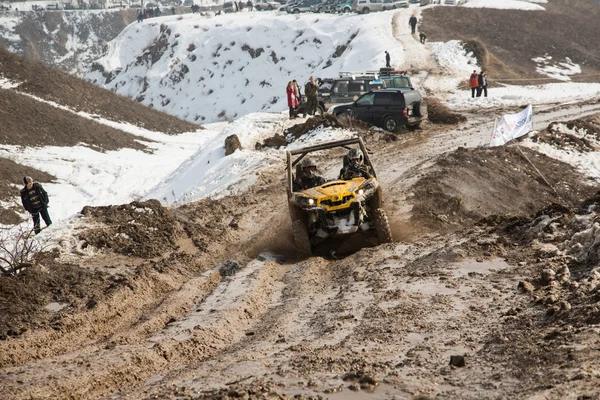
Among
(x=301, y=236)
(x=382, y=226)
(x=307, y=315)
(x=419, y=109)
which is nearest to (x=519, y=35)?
(x=419, y=109)

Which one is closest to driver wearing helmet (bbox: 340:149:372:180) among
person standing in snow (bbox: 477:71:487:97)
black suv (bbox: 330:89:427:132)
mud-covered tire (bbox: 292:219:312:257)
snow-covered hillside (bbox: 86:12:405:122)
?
mud-covered tire (bbox: 292:219:312:257)

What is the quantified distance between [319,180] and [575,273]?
5.16 meters

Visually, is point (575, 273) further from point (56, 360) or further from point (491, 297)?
point (56, 360)

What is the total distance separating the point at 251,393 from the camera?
5223 millimetres

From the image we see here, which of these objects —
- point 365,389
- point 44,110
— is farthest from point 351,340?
point 44,110

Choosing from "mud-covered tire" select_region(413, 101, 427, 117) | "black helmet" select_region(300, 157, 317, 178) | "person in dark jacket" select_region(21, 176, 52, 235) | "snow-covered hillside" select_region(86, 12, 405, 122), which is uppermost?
"black helmet" select_region(300, 157, 317, 178)

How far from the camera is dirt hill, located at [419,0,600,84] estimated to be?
45688 millimetres

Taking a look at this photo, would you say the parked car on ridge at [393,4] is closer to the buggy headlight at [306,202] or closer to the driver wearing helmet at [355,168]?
the driver wearing helmet at [355,168]

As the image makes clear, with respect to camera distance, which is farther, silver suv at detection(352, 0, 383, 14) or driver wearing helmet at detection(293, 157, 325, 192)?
silver suv at detection(352, 0, 383, 14)

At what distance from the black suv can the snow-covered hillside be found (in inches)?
905

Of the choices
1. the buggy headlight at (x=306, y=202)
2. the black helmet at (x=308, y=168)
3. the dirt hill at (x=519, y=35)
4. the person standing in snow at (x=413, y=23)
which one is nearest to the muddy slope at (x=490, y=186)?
the black helmet at (x=308, y=168)

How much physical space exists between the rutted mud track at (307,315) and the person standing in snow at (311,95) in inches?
483

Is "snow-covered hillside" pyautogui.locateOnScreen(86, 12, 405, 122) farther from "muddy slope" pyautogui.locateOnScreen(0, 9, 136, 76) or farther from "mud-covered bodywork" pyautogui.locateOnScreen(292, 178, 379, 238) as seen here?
"mud-covered bodywork" pyautogui.locateOnScreen(292, 178, 379, 238)

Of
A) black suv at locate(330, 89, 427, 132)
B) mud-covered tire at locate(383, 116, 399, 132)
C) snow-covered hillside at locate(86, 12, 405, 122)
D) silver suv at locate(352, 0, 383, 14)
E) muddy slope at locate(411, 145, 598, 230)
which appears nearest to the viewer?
muddy slope at locate(411, 145, 598, 230)
